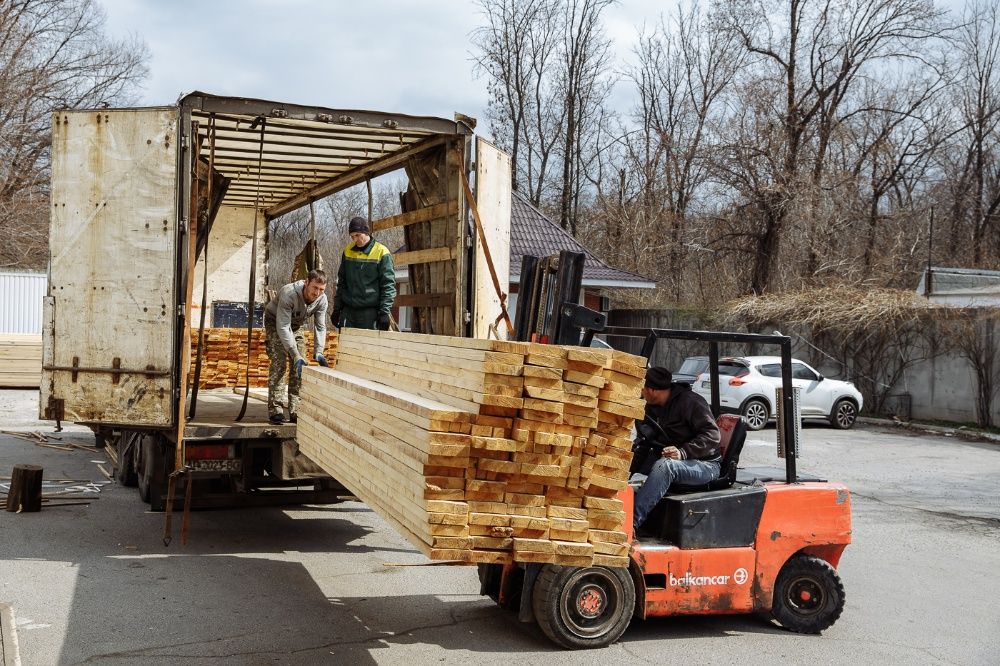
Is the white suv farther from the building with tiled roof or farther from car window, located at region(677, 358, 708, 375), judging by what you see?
the building with tiled roof

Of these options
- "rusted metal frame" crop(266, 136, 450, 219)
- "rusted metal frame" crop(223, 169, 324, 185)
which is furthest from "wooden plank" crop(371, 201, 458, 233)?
"rusted metal frame" crop(223, 169, 324, 185)

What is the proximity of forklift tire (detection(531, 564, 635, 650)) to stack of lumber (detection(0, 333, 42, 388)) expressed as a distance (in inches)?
772

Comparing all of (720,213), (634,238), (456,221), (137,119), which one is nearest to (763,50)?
(720,213)

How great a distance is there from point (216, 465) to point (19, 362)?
16.6 metres

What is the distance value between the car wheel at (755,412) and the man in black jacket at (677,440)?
13.8m

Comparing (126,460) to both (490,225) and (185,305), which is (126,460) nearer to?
(185,305)

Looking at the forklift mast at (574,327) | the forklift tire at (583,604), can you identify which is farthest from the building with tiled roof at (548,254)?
the forklift tire at (583,604)

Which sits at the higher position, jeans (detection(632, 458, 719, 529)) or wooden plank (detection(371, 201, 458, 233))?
wooden plank (detection(371, 201, 458, 233))

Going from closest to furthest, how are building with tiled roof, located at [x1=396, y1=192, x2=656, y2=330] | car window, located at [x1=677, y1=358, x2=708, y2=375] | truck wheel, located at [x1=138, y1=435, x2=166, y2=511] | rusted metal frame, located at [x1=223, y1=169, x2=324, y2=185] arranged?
1. truck wheel, located at [x1=138, y1=435, x2=166, y2=511]
2. rusted metal frame, located at [x1=223, y1=169, x2=324, y2=185]
3. car window, located at [x1=677, y1=358, x2=708, y2=375]
4. building with tiled roof, located at [x1=396, y1=192, x2=656, y2=330]

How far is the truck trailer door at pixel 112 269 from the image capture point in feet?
24.9

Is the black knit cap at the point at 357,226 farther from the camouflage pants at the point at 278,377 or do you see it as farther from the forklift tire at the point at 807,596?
the forklift tire at the point at 807,596

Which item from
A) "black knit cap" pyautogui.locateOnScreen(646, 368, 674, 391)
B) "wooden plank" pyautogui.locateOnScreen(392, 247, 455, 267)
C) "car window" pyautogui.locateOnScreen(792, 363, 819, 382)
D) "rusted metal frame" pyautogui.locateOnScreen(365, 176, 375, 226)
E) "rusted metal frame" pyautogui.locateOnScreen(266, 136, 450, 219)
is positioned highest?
"rusted metal frame" pyautogui.locateOnScreen(266, 136, 450, 219)

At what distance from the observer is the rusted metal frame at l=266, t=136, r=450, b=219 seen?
9.59 m

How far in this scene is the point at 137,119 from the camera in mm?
7684
